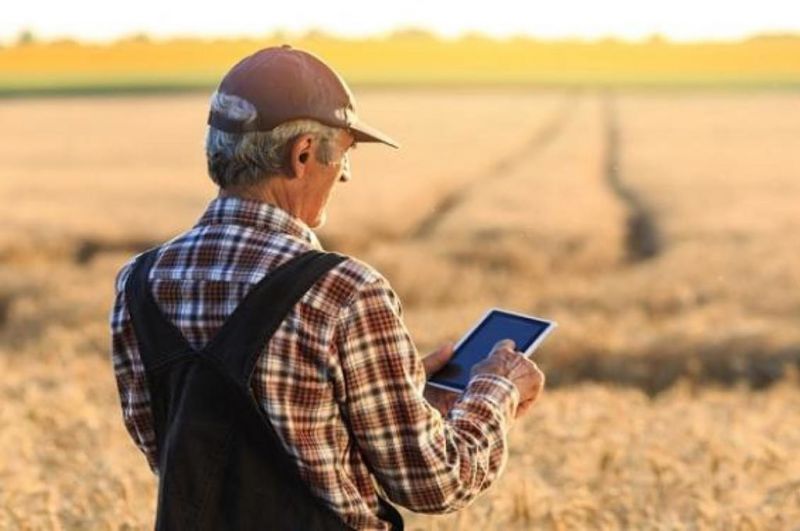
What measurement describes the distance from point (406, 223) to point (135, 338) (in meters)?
21.9

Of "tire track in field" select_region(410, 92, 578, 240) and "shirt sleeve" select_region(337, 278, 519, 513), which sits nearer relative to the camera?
"shirt sleeve" select_region(337, 278, 519, 513)

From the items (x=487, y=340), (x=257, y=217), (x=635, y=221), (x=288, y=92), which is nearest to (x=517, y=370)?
(x=487, y=340)

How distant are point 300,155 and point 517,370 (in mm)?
652

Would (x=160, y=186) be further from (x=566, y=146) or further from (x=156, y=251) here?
(x=156, y=251)

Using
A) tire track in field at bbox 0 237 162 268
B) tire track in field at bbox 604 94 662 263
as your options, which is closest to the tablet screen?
tire track in field at bbox 604 94 662 263

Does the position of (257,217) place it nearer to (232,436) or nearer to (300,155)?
(300,155)

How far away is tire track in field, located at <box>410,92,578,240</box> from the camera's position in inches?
1009

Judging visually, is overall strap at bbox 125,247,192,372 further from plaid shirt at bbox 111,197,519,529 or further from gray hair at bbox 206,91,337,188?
gray hair at bbox 206,91,337,188

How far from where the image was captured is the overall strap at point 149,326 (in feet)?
10.2

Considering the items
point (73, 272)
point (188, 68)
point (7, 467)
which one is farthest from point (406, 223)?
point (188, 68)

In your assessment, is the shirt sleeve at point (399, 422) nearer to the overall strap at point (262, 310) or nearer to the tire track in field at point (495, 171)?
the overall strap at point (262, 310)

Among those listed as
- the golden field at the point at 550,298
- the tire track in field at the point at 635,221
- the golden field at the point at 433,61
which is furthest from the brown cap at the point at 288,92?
the golden field at the point at 433,61

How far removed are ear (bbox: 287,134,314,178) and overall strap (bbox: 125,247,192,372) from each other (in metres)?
Answer: 0.36

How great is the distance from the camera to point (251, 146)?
3.10 m
